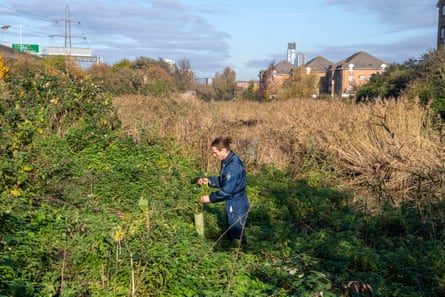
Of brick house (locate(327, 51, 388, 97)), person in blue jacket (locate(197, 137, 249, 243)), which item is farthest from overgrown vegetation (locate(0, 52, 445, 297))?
brick house (locate(327, 51, 388, 97))

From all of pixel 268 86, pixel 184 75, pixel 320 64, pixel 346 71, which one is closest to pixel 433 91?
pixel 268 86

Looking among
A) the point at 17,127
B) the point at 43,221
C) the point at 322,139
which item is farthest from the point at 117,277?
the point at 322,139

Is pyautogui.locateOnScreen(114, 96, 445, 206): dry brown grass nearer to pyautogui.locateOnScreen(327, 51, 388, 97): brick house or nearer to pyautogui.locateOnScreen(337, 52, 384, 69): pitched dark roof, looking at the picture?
pyautogui.locateOnScreen(327, 51, 388, 97): brick house

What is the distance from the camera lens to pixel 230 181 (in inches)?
217

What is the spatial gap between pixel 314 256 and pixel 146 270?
6.96 feet

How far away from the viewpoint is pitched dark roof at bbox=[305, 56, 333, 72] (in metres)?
88.2

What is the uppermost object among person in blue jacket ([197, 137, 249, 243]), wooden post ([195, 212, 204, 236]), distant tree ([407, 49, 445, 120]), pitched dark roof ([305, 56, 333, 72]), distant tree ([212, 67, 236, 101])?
pitched dark roof ([305, 56, 333, 72])

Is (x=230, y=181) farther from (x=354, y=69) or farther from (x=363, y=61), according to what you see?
Answer: (x=363, y=61)

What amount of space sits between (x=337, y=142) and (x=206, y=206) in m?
4.72

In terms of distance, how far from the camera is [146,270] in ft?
13.4

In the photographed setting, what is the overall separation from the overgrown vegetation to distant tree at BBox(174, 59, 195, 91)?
106 feet

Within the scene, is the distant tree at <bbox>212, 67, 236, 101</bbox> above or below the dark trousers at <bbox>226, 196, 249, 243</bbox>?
above

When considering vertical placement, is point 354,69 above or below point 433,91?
above

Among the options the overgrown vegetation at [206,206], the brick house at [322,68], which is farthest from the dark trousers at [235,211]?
the brick house at [322,68]
